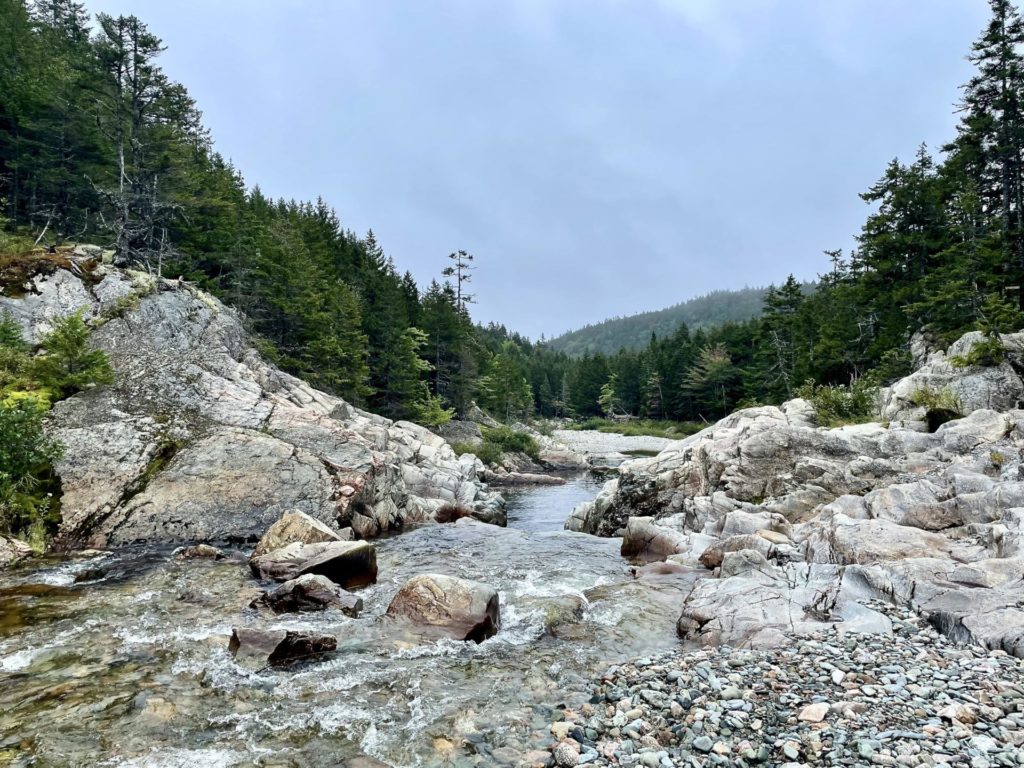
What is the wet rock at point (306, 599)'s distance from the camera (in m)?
11.2

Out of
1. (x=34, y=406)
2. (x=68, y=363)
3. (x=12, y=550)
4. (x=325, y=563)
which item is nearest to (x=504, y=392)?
(x=68, y=363)

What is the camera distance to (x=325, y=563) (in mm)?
13008

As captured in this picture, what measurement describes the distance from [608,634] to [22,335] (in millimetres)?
22614

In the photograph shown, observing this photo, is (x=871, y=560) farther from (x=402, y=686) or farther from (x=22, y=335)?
(x=22, y=335)

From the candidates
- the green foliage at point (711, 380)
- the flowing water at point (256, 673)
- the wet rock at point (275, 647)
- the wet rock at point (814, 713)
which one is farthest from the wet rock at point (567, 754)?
the green foliage at point (711, 380)

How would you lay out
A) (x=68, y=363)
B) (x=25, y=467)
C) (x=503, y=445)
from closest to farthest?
(x=25, y=467)
(x=68, y=363)
(x=503, y=445)

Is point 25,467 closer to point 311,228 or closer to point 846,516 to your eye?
point 846,516

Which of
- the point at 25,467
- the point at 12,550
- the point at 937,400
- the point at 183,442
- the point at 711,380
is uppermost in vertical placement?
the point at 711,380

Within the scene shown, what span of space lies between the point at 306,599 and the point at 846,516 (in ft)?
42.2

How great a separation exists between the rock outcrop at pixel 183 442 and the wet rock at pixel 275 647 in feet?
28.4

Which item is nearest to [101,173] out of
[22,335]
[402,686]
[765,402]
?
[22,335]

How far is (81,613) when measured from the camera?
10.3 metres

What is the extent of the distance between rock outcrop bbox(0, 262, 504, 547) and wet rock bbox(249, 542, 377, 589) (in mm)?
4139

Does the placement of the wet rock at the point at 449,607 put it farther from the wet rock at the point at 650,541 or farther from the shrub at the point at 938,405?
the shrub at the point at 938,405
